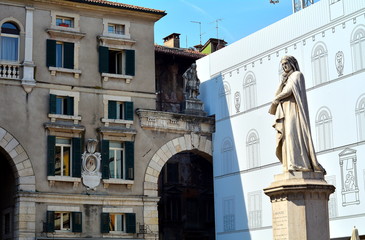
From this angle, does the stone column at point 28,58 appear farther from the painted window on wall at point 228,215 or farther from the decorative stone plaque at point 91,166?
the painted window on wall at point 228,215

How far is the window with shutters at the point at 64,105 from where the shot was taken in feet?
115

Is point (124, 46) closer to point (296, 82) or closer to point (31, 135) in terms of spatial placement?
point (31, 135)

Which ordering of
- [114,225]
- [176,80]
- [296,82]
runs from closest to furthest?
[296,82]
[114,225]
[176,80]

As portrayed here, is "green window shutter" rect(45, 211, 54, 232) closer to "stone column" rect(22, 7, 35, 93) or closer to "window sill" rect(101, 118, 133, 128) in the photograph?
"window sill" rect(101, 118, 133, 128)

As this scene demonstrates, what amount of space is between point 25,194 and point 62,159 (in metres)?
2.55

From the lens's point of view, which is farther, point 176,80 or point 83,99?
point 176,80

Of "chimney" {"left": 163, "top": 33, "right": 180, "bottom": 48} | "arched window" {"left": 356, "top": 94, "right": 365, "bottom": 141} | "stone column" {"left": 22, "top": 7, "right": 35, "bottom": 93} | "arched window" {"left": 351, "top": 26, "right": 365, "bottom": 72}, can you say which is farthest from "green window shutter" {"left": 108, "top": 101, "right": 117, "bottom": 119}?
"chimney" {"left": 163, "top": 33, "right": 180, "bottom": 48}

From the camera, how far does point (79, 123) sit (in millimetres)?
35750

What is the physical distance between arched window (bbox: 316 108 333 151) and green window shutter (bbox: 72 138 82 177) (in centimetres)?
1127

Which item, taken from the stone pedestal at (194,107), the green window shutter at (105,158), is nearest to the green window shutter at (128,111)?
the green window shutter at (105,158)

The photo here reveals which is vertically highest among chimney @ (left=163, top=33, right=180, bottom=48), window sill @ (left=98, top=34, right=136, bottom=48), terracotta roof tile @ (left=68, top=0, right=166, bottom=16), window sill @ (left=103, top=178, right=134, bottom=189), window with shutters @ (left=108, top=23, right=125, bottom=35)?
chimney @ (left=163, top=33, right=180, bottom=48)

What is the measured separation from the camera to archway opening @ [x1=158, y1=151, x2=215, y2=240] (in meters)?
43.3

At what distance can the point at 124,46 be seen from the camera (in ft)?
123

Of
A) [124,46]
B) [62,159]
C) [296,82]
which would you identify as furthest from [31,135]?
[296,82]
